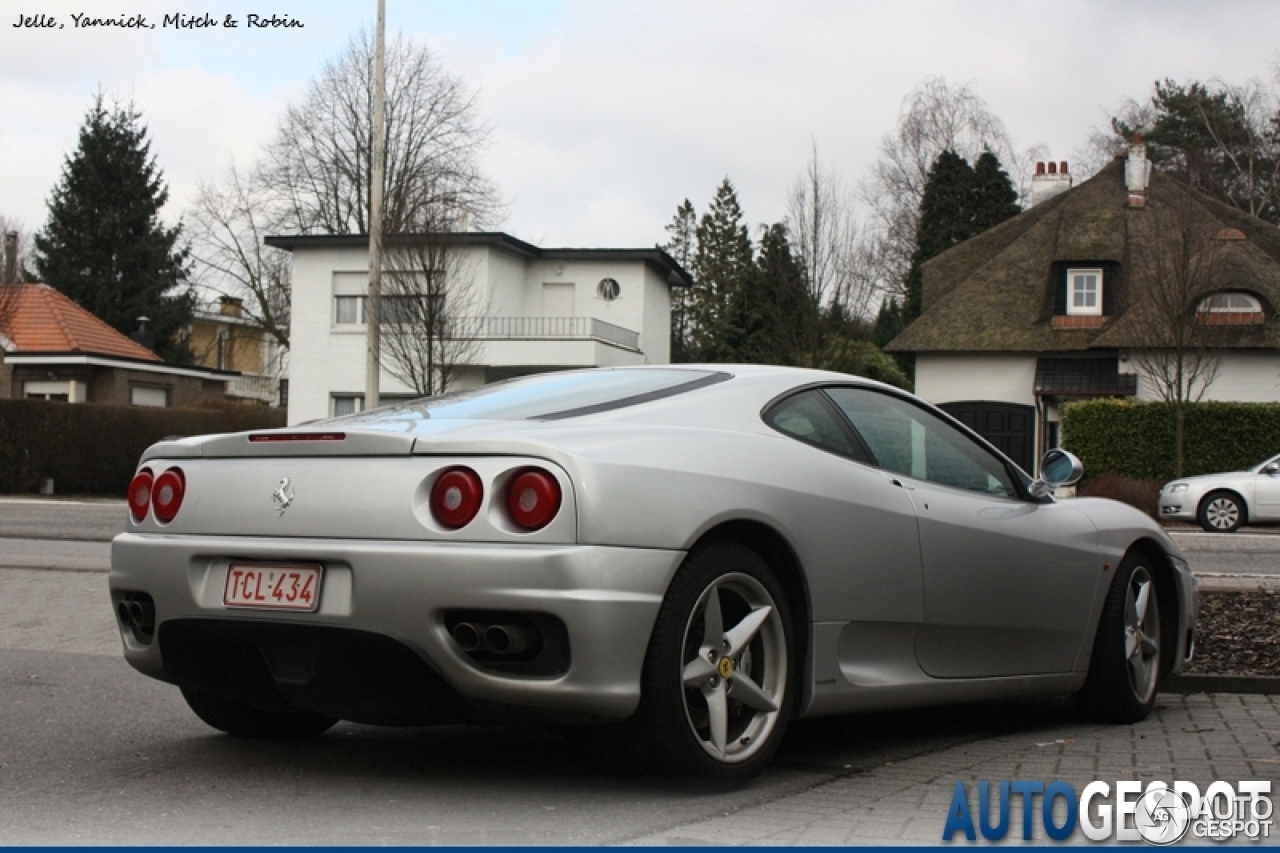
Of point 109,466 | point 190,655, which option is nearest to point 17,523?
point 109,466

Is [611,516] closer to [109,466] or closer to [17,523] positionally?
[17,523]

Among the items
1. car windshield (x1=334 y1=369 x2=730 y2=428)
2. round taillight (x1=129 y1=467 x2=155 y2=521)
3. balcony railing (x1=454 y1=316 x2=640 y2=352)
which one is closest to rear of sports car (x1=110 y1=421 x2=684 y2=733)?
round taillight (x1=129 y1=467 x2=155 y2=521)

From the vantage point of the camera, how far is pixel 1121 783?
485 cm

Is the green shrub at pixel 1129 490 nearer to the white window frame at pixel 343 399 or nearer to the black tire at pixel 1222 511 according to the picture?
the black tire at pixel 1222 511

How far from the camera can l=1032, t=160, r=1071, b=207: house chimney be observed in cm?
5253

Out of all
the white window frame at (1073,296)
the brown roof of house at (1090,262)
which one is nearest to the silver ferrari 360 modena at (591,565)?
the brown roof of house at (1090,262)

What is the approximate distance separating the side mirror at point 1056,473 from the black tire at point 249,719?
2.82 m

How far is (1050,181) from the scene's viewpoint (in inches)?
2073

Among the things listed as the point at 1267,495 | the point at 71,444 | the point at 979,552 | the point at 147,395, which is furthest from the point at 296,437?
the point at 147,395

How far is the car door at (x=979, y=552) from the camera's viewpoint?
557cm

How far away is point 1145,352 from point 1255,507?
11912mm

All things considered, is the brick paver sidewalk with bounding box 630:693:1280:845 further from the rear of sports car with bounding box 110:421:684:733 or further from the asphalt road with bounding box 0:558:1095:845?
the rear of sports car with bounding box 110:421:684:733

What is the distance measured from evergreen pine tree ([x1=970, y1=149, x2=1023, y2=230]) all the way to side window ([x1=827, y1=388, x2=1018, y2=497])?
200ft

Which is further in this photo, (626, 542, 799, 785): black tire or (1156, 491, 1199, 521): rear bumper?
(1156, 491, 1199, 521): rear bumper
